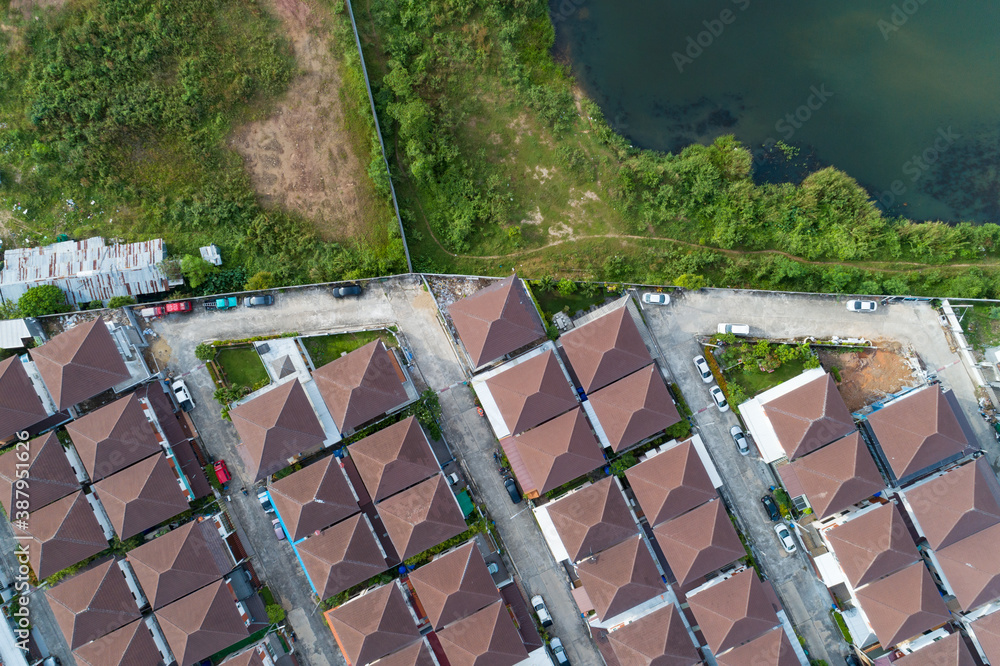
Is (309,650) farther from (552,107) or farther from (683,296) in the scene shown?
(552,107)

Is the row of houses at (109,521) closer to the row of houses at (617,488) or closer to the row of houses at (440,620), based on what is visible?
the row of houses at (440,620)

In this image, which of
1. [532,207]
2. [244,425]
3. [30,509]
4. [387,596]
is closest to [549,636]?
[387,596]

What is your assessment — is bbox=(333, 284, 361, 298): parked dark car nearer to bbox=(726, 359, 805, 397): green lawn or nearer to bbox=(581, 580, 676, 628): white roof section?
bbox=(581, 580, 676, 628): white roof section

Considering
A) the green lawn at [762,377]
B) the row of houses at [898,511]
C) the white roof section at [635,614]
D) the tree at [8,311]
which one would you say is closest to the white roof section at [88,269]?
Answer: the tree at [8,311]

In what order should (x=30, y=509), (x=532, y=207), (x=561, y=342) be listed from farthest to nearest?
1. (x=532, y=207)
2. (x=561, y=342)
3. (x=30, y=509)

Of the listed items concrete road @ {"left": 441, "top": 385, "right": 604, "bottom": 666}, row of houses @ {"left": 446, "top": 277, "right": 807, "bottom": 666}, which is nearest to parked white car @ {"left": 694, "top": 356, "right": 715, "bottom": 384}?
row of houses @ {"left": 446, "top": 277, "right": 807, "bottom": 666}

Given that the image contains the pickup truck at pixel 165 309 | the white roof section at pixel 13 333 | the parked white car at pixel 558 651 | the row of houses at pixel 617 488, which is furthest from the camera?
the parked white car at pixel 558 651
